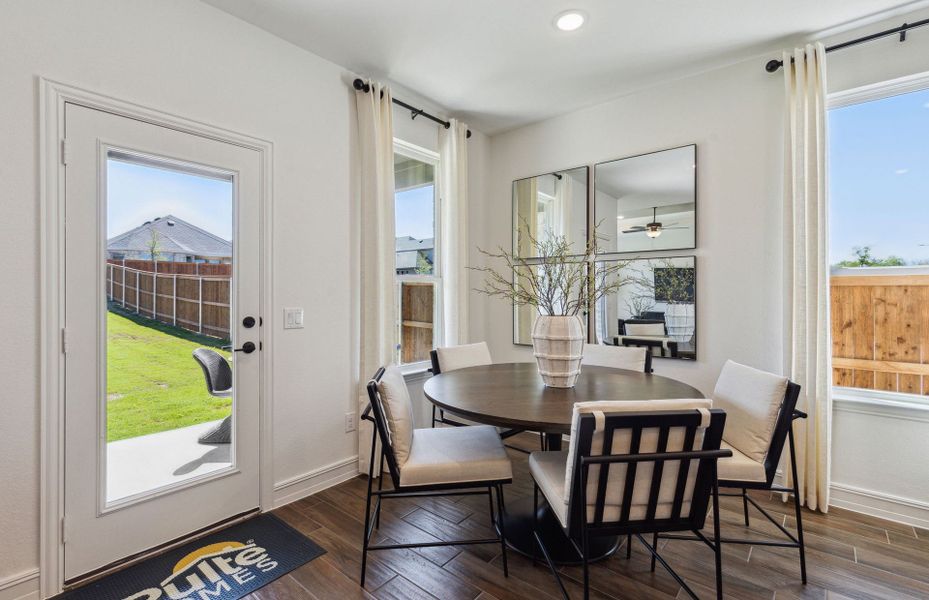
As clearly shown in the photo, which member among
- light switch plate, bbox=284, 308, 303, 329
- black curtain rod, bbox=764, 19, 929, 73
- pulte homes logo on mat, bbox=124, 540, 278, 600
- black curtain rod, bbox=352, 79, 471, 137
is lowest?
pulte homes logo on mat, bbox=124, 540, 278, 600

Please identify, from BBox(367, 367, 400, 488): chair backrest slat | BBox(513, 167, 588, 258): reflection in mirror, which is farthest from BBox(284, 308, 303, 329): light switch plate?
BBox(513, 167, 588, 258): reflection in mirror

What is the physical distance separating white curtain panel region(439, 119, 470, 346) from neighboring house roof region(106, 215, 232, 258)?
69.0 inches

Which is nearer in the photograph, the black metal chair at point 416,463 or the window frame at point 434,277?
the black metal chair at point 416,463

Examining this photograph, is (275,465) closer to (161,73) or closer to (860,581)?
(161,73)

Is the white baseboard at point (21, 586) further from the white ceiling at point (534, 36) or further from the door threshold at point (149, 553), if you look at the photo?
the white ceiling at point (534, 36)

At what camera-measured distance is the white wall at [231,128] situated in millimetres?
1710

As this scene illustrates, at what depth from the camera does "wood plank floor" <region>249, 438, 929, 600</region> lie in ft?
5.84

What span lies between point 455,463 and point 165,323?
1591 mm

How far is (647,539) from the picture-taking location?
2.17 meters

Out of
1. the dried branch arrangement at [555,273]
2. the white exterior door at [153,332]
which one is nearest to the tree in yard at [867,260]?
the dried branch arrangement at [555,273]

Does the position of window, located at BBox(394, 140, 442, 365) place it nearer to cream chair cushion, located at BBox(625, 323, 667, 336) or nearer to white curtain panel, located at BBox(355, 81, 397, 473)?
white curtain panel, located at BBox(355, 81, 397, 473)

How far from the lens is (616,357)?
2.82m

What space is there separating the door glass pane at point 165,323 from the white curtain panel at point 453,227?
1.74 meters

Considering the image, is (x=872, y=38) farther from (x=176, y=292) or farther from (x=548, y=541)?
(x=176, y=292)
